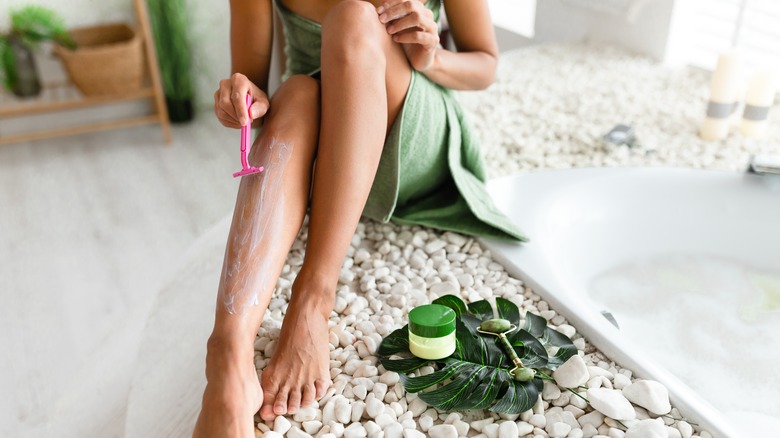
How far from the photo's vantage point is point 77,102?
3.14 m

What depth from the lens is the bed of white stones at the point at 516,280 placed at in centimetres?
115

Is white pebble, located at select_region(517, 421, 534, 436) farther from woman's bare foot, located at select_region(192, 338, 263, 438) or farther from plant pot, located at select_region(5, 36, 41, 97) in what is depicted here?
plant pot, located at select_region(5, 36, 41, 97)

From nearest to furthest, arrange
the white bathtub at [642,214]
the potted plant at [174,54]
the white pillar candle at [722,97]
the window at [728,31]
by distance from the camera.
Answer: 1. the white bathtub at [642,214]
2. the white pillar candle at [722,97]
3. the window at [728,31]
4. the potted plant at [174,54]

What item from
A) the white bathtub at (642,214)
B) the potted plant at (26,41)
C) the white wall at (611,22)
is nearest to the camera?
the white bathtub at (642,214)

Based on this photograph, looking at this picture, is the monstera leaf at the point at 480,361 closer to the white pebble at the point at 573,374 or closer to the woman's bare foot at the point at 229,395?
the white pebble at the point at 573,374

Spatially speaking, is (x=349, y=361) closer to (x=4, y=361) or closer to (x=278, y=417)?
(x=278, y=417)

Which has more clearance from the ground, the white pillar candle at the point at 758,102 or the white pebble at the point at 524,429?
the white pillar candle at the point at 758,102

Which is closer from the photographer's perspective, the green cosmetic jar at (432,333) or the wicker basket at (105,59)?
the green cosmetic jar at (432,333)

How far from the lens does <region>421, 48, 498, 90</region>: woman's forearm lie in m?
1.54

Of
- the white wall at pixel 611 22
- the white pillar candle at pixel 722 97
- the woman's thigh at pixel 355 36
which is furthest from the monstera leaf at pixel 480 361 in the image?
the white wall at pixel 611 22

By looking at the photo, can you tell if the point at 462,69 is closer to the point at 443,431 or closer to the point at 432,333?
the point at 432,333

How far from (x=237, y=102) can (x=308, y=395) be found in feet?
1.75

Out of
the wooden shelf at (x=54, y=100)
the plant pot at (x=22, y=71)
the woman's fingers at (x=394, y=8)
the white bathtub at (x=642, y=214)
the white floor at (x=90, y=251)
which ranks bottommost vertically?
the white floor at (x=90, y=251)

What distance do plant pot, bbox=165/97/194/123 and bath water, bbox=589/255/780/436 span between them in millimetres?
2347
